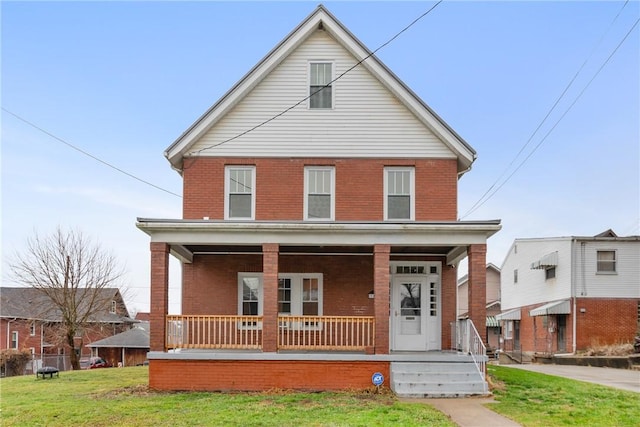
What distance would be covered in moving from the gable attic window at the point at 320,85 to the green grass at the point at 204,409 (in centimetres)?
810

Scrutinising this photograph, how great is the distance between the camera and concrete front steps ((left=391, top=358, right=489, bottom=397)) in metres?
12.6

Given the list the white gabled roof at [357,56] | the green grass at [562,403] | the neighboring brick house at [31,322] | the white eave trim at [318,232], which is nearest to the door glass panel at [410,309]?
the green grass at [562,403]

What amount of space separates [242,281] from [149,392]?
4.48m

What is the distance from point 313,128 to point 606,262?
61.5ft

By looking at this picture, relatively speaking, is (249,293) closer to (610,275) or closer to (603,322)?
(603,322)

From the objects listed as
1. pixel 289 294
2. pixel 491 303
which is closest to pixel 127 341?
pixel 491 303

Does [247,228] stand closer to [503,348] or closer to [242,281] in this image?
[242,281]

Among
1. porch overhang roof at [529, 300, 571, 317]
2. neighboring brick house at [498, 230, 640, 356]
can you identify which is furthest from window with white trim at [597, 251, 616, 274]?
porch overhang roof at [529, 300, 571, 317]

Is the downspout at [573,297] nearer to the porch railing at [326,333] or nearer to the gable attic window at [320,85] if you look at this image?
the porch railing at [326,333]

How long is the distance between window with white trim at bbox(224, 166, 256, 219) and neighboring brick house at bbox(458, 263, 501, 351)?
3023cm

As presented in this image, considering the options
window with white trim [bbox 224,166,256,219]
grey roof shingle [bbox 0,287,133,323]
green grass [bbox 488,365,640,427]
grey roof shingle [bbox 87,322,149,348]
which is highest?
window with white trim [bbox 224,166,256,219]

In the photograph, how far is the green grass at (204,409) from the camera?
967cm

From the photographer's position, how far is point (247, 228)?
45.6 ft

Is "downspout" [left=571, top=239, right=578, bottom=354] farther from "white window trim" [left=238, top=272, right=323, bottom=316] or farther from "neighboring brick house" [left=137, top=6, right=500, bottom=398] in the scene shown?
"white window trim" [left=238, top=272, right=323, bottom=316]
